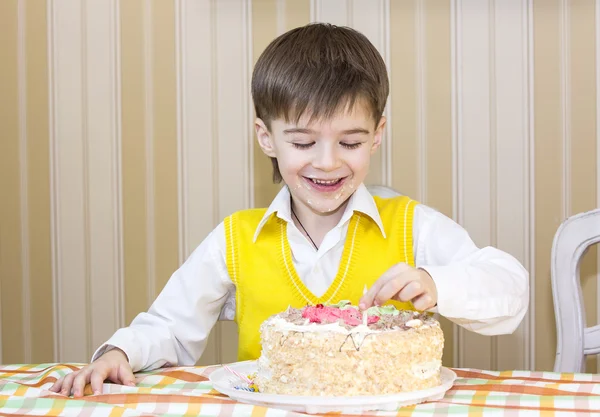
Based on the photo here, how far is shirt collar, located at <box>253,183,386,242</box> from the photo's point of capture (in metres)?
1.60

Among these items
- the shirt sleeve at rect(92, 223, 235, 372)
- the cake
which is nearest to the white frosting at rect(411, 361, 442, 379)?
the cake

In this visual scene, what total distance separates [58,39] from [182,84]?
0.36m

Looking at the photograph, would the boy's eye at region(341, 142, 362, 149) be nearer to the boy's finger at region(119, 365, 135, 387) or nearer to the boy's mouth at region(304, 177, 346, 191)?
the boy's mouth at region(304, 177, 346, 191)

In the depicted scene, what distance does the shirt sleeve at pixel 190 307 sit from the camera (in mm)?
1512

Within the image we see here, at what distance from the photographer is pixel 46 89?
2.12 meters

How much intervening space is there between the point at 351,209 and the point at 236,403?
696 mm

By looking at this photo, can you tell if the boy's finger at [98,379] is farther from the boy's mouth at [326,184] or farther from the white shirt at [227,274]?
the boy's mouth at [326,184]

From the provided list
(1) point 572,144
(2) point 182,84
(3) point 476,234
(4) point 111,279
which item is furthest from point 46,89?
(1) point 572,144

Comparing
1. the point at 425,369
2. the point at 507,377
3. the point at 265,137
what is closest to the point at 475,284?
the point at 507,377

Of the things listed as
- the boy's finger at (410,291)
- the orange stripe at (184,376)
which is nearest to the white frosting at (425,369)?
the boy's finger at (410,291)

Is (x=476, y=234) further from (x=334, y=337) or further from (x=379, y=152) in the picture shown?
(x=334, y=337)

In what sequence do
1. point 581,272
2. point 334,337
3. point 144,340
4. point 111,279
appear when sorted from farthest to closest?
point 111,279 → point 581,272 → point 144,340 → point 334,337

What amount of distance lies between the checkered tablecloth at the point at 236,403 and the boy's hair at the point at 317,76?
0.52 m

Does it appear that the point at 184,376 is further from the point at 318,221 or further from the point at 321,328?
the point at 318,221
